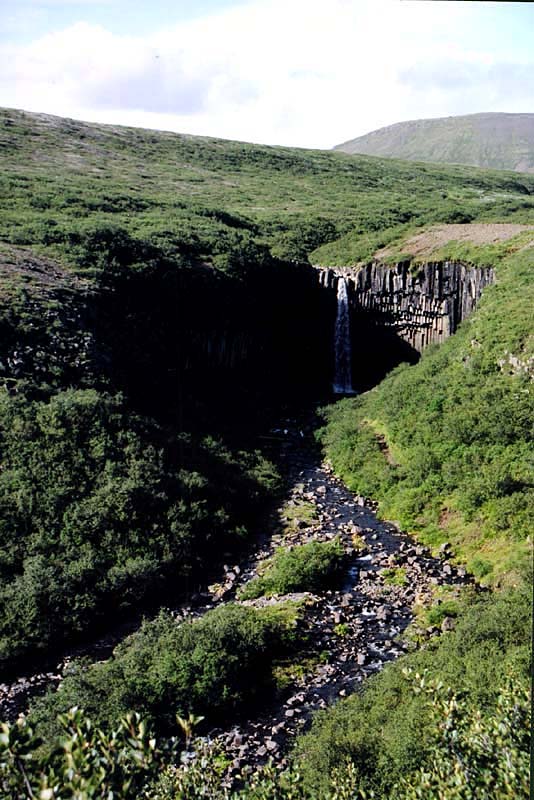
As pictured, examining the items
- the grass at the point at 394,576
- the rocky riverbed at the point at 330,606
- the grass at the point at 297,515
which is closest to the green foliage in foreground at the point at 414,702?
the rocky riverbed at the point at 330,606

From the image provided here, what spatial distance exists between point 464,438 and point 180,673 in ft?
48.0

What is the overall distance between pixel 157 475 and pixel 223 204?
1728 inches

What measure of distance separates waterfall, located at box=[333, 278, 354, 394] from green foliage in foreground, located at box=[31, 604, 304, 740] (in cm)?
2514

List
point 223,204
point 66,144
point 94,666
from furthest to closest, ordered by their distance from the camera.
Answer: point 66,144 → point 223,204 → point 94,666

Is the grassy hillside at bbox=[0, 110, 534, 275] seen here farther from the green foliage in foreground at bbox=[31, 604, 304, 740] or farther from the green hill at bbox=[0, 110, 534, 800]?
the green foliage in foreground at bbox=[31, 604, 304, 740]

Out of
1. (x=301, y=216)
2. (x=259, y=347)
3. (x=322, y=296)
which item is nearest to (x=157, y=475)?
(x=259, y=347)

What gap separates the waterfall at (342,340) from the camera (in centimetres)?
4253

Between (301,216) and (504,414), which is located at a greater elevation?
(301,216)

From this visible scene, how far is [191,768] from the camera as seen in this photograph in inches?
370

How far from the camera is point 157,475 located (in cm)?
2522

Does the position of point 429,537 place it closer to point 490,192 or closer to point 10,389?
point 10,389

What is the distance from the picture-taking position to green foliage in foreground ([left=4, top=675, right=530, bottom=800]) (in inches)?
264

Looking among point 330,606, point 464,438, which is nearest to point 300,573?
point 330,606

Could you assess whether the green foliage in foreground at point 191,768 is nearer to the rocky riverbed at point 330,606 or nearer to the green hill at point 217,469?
the green hill at point 217,469
